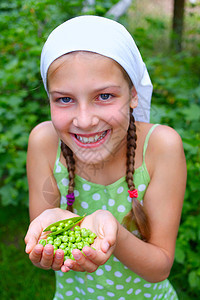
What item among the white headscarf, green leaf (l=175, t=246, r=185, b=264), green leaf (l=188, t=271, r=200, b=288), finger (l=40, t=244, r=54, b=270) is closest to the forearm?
finger (l=40, t=244, r=54, b=270)

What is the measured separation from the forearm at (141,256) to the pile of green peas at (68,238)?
151 millimetres

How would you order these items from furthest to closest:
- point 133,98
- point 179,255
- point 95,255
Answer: point 179,255 < point 133,98 < point 95,255

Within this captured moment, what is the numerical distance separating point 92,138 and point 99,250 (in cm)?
50

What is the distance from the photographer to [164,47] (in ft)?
24.6

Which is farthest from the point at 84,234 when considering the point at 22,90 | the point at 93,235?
the point at 22,90

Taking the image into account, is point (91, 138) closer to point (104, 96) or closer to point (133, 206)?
point (104, 96)

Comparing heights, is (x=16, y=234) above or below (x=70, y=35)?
below

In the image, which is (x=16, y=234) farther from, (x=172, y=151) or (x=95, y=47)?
(x=95, y=47)

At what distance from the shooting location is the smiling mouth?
149 centimetres

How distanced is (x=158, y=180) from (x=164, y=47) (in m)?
6.47

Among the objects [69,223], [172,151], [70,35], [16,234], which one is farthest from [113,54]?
[16,234]

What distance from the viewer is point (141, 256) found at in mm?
1529

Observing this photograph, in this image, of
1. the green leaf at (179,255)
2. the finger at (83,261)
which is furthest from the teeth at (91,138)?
the green leaf at (179,255)

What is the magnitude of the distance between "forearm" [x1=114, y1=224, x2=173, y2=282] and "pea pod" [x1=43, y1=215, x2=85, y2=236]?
210 mm
